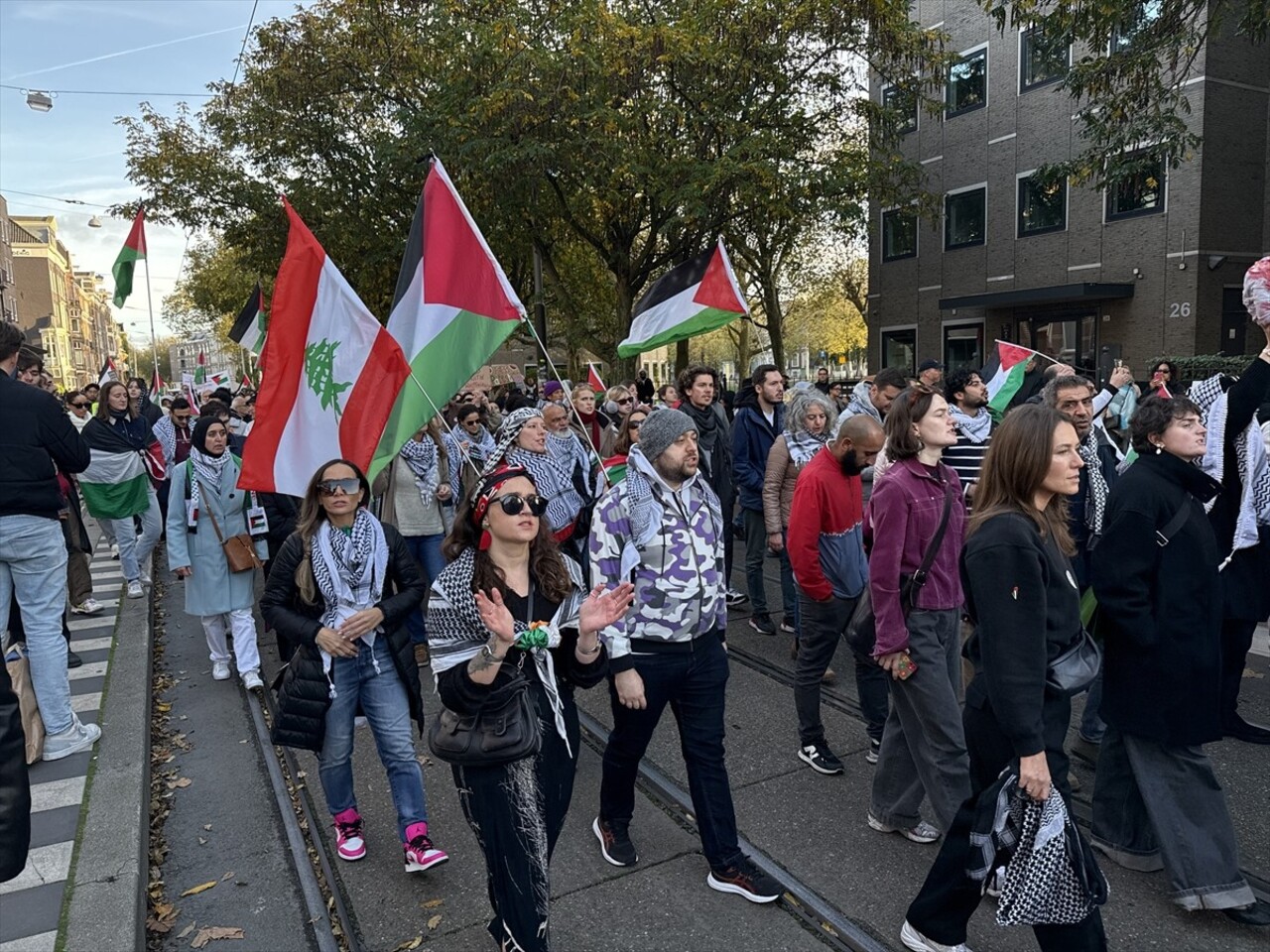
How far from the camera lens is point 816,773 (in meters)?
4.79

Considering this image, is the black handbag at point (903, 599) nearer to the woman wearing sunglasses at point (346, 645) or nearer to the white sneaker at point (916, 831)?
the white sneaker at point (916, 831)

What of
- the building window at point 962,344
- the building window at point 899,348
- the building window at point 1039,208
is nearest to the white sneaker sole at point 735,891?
the building window at point 1039,208

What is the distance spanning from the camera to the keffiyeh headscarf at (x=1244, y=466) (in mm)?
4641

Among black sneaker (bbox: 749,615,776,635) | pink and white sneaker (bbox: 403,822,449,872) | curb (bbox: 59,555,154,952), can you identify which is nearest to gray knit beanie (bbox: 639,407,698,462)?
pink and white sneaker (bbox: 403,822,449,872)

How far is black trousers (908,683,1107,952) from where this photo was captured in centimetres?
284

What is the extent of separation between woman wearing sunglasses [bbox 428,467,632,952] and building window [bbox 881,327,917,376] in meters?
25.3

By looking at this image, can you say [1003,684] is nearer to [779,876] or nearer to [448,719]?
[779,876]

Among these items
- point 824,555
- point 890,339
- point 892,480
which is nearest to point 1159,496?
point 892,480

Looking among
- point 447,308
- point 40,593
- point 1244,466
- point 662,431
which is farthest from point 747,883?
point 40,593

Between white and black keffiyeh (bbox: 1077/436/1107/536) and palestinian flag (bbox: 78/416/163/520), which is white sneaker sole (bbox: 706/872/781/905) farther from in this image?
palestinian flag (bbox: 78/416/163/520)

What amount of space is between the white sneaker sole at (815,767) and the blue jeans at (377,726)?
200 centimetres

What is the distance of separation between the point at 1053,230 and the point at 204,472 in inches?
867

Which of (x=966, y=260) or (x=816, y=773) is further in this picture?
(x=966, y=260)

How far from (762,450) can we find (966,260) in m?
20.1
